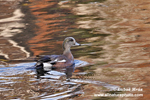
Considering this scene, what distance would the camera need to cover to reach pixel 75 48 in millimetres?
12000

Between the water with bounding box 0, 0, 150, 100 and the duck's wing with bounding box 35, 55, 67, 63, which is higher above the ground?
the duck's wing with bounding box 35, 55, 67, 63

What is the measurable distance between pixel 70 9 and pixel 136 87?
38.1 feet

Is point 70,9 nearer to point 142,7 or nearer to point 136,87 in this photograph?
point 142,7

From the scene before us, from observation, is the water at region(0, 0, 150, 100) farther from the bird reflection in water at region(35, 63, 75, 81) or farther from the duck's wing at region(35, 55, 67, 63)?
the duck's wing at region(35, 55, 67, 63)

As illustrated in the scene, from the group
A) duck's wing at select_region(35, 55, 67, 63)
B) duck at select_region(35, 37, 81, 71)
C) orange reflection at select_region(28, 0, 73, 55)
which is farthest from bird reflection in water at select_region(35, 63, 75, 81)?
orange reflection at select_region(28, 0, 73, 55)

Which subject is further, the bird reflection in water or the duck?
the duck

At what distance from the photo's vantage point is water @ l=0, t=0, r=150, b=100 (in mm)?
7789

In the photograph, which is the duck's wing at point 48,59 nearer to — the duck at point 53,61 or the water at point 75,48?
the duck at point 53,61

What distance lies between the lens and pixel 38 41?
42.9 feet

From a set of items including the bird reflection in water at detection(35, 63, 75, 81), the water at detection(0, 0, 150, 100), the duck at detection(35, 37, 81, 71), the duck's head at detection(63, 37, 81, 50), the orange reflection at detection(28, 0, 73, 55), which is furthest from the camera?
the orange reflection at detection(28, 0, 73, 55)

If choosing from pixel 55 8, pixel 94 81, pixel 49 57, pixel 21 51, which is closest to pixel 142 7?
pixel 55 8

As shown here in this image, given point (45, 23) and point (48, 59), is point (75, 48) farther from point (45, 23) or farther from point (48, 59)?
point (45, 23)

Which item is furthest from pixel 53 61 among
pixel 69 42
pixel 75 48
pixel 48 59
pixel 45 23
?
pixel 45 23

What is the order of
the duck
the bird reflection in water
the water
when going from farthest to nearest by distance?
1. the duck
2. the bird reflection in water
3. the water
